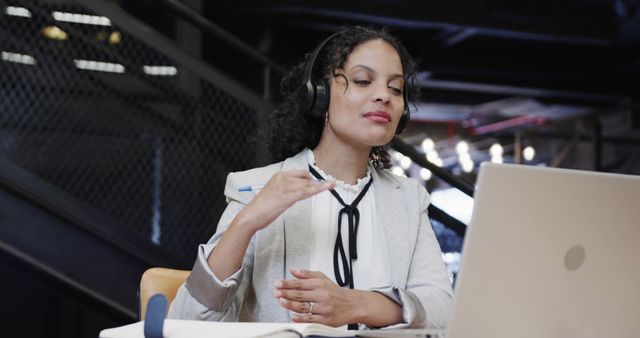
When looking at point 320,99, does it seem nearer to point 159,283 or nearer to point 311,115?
point 311,115

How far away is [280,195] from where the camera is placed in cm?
142

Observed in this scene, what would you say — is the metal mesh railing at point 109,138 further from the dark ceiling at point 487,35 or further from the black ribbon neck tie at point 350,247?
the dark ceiling at point 487,35

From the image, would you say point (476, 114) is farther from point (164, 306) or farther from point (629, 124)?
point (164, 306)

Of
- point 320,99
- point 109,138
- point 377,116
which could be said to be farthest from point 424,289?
point 109,138

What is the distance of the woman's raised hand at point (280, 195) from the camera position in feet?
4.54

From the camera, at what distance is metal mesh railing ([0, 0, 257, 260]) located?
305 cm

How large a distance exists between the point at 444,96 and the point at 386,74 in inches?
297

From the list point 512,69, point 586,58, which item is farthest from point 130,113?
point 586,58

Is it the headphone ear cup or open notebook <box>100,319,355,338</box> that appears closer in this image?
open notebook <box>100,319,355,338</box>

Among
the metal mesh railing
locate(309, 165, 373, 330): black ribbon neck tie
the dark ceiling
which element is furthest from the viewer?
the dark ceiling

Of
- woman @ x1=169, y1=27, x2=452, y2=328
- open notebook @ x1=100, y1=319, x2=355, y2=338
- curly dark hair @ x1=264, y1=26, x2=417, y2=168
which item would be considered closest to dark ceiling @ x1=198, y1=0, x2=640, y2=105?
curly dark hair @ x1=264, y1=26, x2=417, y2=168

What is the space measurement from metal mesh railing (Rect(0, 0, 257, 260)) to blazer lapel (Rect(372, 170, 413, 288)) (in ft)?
4.70

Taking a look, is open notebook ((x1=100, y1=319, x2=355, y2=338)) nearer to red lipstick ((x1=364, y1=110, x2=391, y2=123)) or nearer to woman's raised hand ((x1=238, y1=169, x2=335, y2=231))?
woman's raised hand ((x1=238, y1=169, x2=335, y2=231))

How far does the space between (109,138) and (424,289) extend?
2029 millimetres
